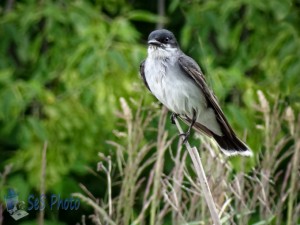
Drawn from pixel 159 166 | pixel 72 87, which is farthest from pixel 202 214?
pixel 72 87

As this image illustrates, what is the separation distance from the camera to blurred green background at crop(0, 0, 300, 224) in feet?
22.6

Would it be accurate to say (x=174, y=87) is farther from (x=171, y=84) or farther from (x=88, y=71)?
(x=88, y=71)

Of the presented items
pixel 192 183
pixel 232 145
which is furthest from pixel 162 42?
pixel 192 183

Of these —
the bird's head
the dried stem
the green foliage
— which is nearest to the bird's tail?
the bird's head

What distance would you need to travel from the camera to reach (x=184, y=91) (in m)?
4.30

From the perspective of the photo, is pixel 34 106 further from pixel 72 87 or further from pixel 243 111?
pixel 243 111

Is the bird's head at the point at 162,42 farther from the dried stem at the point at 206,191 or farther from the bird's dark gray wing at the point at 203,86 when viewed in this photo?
the dried stem at the point at 206,191

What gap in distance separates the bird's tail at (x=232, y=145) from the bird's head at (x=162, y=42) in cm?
53

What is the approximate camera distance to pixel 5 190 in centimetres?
676

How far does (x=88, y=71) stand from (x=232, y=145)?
3.02 meters

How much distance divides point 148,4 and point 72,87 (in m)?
2.51

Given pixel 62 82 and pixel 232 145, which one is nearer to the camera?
pixel 232 145

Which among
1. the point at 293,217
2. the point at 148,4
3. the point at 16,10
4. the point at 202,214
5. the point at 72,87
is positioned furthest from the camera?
the point at 148,4

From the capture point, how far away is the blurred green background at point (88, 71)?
6883 millimetres
